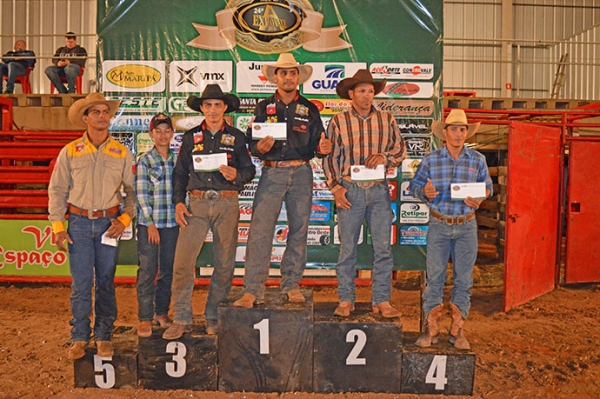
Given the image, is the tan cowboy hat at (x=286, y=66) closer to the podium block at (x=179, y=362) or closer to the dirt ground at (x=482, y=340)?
the podium block at (x=179, y=362)

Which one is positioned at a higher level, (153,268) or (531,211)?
(531,211)

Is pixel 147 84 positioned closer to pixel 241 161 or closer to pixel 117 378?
pixel 241 161

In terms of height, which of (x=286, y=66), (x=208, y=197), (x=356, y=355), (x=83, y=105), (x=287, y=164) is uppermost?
(x=286, y=66)

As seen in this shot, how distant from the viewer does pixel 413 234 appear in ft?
18.9

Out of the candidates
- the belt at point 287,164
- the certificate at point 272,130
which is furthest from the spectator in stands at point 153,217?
the belt at point 287,164

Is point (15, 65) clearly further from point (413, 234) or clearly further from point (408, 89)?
point (413, 234)

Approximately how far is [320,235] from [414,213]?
106 cm

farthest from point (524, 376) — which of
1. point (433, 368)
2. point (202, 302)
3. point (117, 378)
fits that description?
point (202, 302)

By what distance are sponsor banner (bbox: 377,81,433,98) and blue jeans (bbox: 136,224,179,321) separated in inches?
106

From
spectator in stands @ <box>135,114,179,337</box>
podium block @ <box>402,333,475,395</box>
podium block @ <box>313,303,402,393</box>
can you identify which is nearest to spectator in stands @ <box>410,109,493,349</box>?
podium block @ <box>402,333,475,395</box>

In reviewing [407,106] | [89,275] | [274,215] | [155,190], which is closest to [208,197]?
[155,190]

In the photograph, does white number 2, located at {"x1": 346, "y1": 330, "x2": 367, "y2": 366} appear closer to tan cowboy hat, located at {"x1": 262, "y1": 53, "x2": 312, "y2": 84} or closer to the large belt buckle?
the large belt buckle

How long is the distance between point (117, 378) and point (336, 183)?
2469 millimetres

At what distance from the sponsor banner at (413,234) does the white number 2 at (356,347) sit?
172 centimetres
